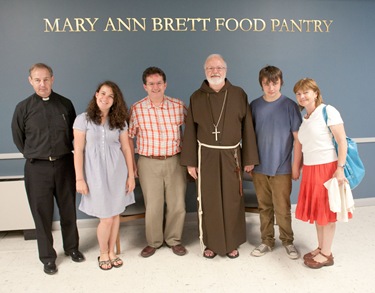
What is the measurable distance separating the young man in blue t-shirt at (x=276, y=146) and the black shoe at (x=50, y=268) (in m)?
1.53

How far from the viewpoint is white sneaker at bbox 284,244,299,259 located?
8.46 ft

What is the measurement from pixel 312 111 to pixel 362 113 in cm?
154

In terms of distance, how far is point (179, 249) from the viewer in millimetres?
2705

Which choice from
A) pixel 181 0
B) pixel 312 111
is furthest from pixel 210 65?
pixel 181 0

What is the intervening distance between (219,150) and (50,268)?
1531mm

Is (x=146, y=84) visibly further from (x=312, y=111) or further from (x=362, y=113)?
(x=362, y=113)

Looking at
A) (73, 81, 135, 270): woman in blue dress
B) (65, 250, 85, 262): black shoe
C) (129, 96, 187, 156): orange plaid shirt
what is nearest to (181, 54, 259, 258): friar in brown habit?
(129, 96, 187, 156): orange plaid shirt

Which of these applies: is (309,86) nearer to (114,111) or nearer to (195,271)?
(114,111)

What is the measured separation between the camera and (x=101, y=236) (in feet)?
8.13

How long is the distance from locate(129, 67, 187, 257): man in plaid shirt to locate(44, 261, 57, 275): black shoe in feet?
2.18

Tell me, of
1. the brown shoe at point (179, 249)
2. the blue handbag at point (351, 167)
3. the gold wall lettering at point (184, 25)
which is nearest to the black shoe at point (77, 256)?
the brown shoe at point (179, 249)

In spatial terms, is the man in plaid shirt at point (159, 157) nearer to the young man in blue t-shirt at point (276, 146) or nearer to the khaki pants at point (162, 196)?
the khaki pants at point (162, 196)

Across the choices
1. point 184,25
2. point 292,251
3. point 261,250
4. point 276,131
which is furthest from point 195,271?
point 184,25

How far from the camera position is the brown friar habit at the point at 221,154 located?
2482mm
